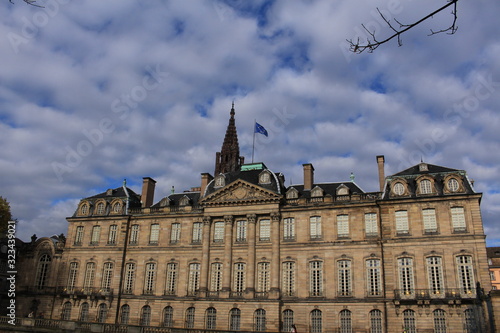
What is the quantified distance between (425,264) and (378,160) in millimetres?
10133

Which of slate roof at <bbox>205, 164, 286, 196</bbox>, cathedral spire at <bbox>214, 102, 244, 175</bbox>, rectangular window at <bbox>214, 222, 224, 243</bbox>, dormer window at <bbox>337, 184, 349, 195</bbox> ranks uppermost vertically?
cathedral spire at <bbox>214, 102, 244, 175</bbox>

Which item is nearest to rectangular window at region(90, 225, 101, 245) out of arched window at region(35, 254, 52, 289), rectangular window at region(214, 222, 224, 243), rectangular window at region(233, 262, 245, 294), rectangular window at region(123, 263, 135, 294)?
rectangular window at region(123, 263, 135, 294)

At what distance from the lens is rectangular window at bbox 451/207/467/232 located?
3247 cm

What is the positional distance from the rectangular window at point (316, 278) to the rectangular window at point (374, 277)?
145 inches

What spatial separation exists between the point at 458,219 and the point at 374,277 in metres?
7.64

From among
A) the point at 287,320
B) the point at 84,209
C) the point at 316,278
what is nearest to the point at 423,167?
the point at 316,278

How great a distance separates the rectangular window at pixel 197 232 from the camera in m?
40.2

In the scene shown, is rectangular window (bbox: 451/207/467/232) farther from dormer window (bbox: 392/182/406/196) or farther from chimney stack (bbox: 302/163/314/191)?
chimney stack (bbox: 302/163/314/191)

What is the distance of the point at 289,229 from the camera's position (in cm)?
3762

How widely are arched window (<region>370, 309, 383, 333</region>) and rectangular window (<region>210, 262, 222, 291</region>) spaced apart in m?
12.7

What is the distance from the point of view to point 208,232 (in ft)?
129

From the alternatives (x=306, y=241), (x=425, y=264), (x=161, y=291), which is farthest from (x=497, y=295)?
(x=161, y=291)

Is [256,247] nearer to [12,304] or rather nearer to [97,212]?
[97,212]

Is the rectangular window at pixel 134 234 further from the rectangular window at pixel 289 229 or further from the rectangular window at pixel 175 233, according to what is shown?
the rectangular window at pixel 289 229
